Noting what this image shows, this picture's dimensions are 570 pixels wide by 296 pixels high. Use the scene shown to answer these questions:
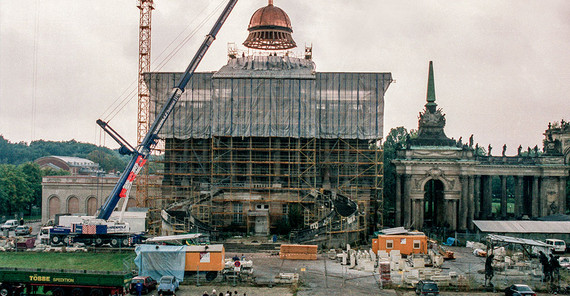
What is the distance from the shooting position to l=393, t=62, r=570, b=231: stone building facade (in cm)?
6469

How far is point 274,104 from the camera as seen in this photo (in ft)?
210

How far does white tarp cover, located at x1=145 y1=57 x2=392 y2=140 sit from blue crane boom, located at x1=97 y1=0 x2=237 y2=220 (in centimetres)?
496

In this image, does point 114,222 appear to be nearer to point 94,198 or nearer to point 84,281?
point 84,281

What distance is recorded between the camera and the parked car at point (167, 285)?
3372cm

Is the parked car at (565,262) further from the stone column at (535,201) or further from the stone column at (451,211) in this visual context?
the stone column at (535,201)

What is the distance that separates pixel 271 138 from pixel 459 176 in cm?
2272

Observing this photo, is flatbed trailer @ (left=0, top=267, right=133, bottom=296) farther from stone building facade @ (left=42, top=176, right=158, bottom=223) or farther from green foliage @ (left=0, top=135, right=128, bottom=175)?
green foliage @ (left=0, top=135, right=128, bottom=175)

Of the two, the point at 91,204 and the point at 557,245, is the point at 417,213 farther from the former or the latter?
the point at 91,204

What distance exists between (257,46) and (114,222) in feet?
118

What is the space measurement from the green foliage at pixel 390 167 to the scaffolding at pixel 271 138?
6.55 m

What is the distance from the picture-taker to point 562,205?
67625 millimetres

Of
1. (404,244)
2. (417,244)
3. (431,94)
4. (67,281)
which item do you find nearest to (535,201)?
(431,94)

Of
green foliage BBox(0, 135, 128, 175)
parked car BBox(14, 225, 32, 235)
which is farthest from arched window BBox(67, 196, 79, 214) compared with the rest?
green foliage BBox(0, 135, 128, 175)

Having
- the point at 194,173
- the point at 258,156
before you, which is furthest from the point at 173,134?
the point at 258,156
